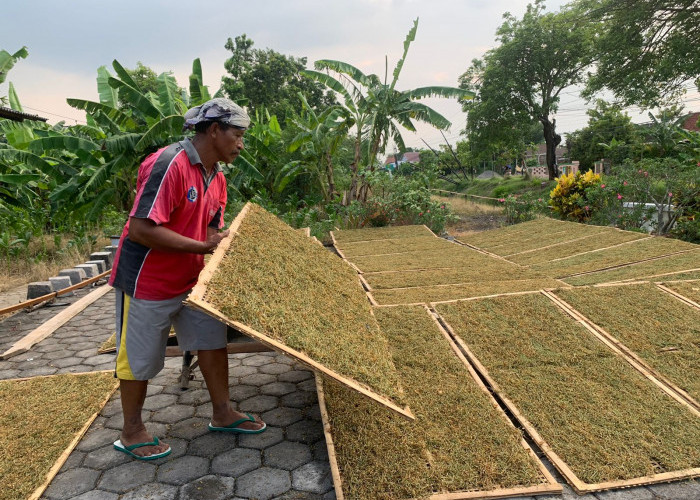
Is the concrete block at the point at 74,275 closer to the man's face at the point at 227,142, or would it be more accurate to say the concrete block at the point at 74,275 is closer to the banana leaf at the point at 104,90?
the banana leaf at the point at 104,90

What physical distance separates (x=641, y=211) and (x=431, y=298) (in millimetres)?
5397

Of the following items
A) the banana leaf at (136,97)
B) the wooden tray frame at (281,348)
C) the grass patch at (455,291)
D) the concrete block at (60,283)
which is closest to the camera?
the wooden tray frame at (281,348)

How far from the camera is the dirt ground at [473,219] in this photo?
10820 mm

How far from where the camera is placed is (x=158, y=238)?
68.9 inches

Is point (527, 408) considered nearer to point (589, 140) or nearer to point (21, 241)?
point (21, 241)

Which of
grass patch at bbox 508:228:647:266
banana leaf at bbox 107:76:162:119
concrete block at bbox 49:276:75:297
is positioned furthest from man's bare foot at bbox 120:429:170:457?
banana leaf at bbox 107:76:162:119

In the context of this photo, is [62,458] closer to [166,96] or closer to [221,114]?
[221,114]

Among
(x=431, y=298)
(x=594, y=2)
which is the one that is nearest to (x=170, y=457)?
(x=431, y=298)

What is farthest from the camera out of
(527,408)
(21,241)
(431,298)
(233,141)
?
(21,241)

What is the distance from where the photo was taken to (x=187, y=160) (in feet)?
6.17

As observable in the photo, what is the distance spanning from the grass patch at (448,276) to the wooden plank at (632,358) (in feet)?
3.97

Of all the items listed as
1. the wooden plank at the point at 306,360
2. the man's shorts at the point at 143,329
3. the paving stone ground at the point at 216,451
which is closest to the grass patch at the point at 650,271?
the paving stone ground at the point at 216,451

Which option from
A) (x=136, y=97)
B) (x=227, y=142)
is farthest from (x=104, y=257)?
(x=227, y=142)

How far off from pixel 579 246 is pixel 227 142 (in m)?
5.47
